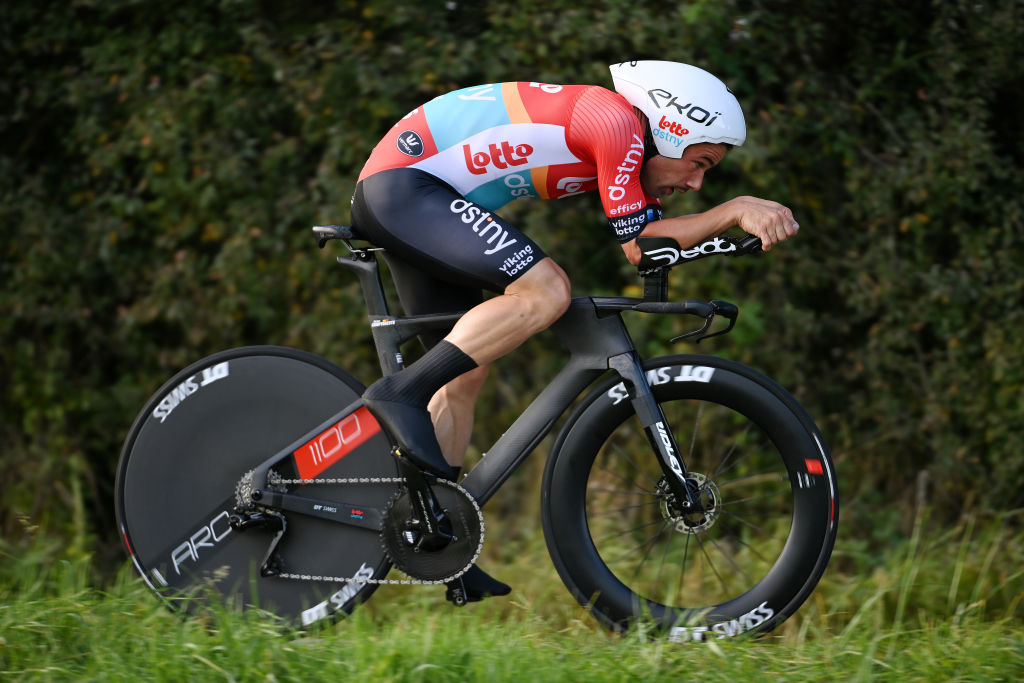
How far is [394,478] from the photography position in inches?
134

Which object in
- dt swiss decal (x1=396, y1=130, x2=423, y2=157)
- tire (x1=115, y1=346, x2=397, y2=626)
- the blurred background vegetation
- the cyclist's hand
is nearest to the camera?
the cyclist's hand

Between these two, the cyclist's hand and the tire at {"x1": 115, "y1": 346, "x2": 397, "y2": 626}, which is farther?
the tire at {"x1": 115, "y1": 346, "x2": 397, "y2": 626}

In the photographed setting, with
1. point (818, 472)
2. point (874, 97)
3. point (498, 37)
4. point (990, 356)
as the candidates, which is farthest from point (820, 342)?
point (818, 472)

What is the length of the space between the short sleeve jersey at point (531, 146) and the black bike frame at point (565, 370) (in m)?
0.31

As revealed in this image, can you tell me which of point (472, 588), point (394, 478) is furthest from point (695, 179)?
point (472, 588)

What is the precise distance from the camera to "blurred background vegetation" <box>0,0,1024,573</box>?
525 cm

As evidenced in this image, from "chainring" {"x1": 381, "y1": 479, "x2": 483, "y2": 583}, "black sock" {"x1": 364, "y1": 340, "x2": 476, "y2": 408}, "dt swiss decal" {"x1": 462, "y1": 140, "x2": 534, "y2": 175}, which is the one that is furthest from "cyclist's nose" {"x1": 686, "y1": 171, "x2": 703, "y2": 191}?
"chainring" {"x1": 381, "y1": 479, "x2": 483, "y2": 583}

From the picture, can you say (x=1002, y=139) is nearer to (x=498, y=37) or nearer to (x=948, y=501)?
(x=948, y=501)

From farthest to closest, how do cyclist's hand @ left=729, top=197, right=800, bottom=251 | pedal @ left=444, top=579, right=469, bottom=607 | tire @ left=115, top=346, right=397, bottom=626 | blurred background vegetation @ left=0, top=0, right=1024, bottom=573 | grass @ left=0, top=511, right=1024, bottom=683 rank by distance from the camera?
1. blurred background vegetation @ left=0, top=0, right=1024, bottom=573
2. tire @ left=115, top=346, right=397, bottom=626
3. pedal @ left=444, top=579, right=469, bottom=607
4. cyclist's hand @ left=729, top=197, right=800, bottom=251
5. grass @ left=0, top=511, right=1024, bottom=683

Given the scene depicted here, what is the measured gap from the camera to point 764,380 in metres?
3.23

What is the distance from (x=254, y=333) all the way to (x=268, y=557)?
310 cm

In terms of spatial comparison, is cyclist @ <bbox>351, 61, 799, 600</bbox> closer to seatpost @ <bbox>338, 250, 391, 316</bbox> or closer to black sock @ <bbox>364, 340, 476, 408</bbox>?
black sock @ <bbox>364, 340, 476, 408</bbox>

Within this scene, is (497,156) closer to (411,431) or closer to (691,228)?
(691,228)

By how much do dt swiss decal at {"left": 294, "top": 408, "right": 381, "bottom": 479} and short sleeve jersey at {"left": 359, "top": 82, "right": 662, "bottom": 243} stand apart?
0.79m
